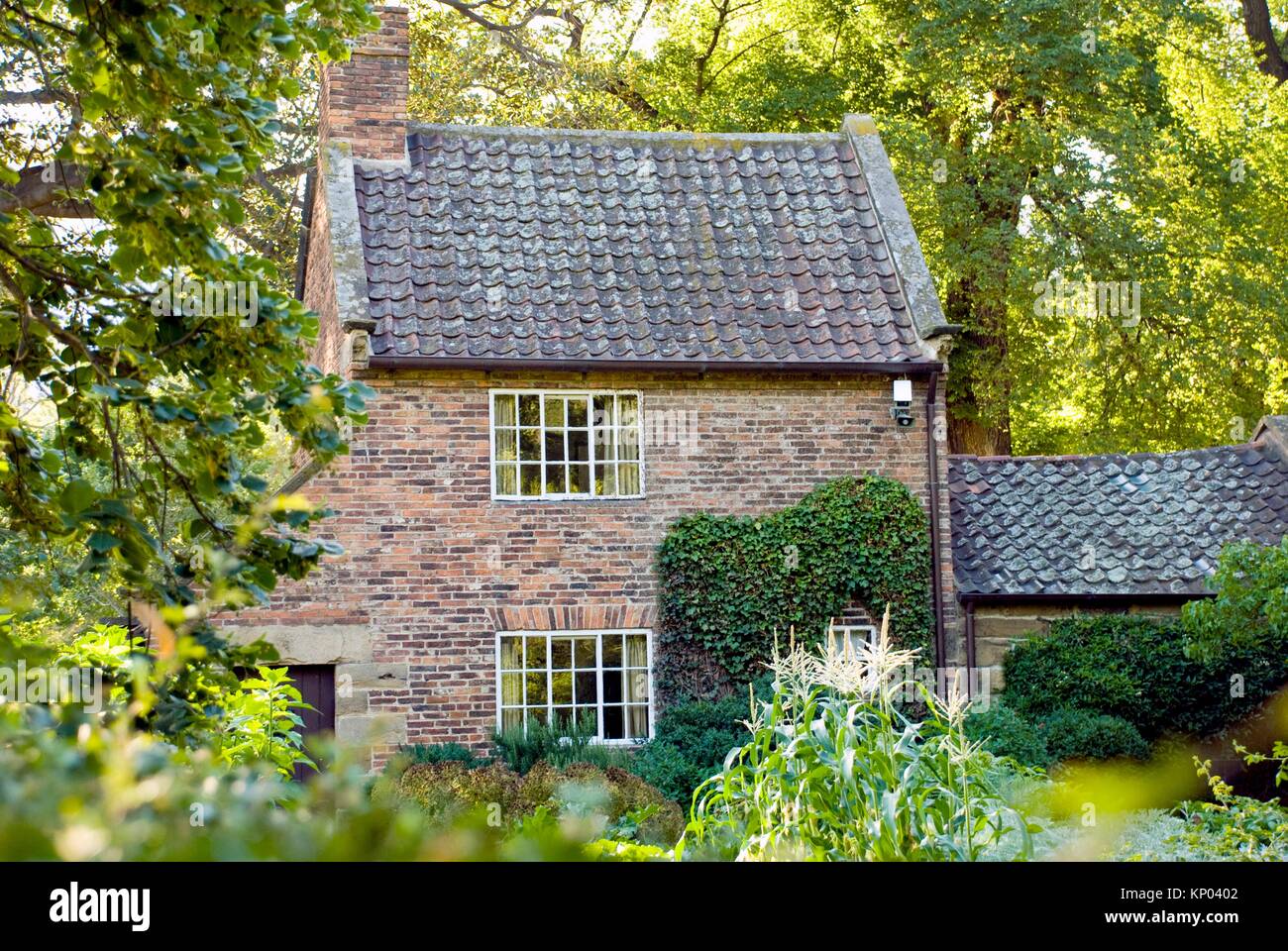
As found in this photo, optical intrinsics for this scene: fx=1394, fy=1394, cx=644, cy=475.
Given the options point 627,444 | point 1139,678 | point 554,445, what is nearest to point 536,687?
point 554,445

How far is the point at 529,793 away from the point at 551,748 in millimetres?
3048

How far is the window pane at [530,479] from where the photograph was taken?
596 inches

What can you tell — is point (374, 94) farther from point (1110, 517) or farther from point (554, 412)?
point (1110, 517)

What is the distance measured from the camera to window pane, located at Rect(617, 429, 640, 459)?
1534cm

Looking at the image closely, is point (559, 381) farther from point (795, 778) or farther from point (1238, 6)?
point (1238, 6)

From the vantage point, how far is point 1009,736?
14250 millimetres

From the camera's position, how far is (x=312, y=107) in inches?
880

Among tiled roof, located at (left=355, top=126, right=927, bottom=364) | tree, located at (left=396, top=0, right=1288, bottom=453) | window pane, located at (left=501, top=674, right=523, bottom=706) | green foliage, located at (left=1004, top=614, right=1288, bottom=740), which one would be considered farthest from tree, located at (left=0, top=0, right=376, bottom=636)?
tree, located at (left=396, top=0, right=1288, bottom=453)

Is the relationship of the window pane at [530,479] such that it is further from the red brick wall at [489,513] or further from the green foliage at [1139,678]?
the green foliage at [1139,678]

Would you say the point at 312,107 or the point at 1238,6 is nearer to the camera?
the point at 312,107

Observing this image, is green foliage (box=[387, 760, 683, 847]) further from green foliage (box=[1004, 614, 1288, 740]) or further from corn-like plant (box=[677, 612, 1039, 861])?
green foliage (box=[1004, 614, 1288, 740])

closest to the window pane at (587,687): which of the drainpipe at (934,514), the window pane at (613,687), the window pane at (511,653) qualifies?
the window pane at (613,687)
